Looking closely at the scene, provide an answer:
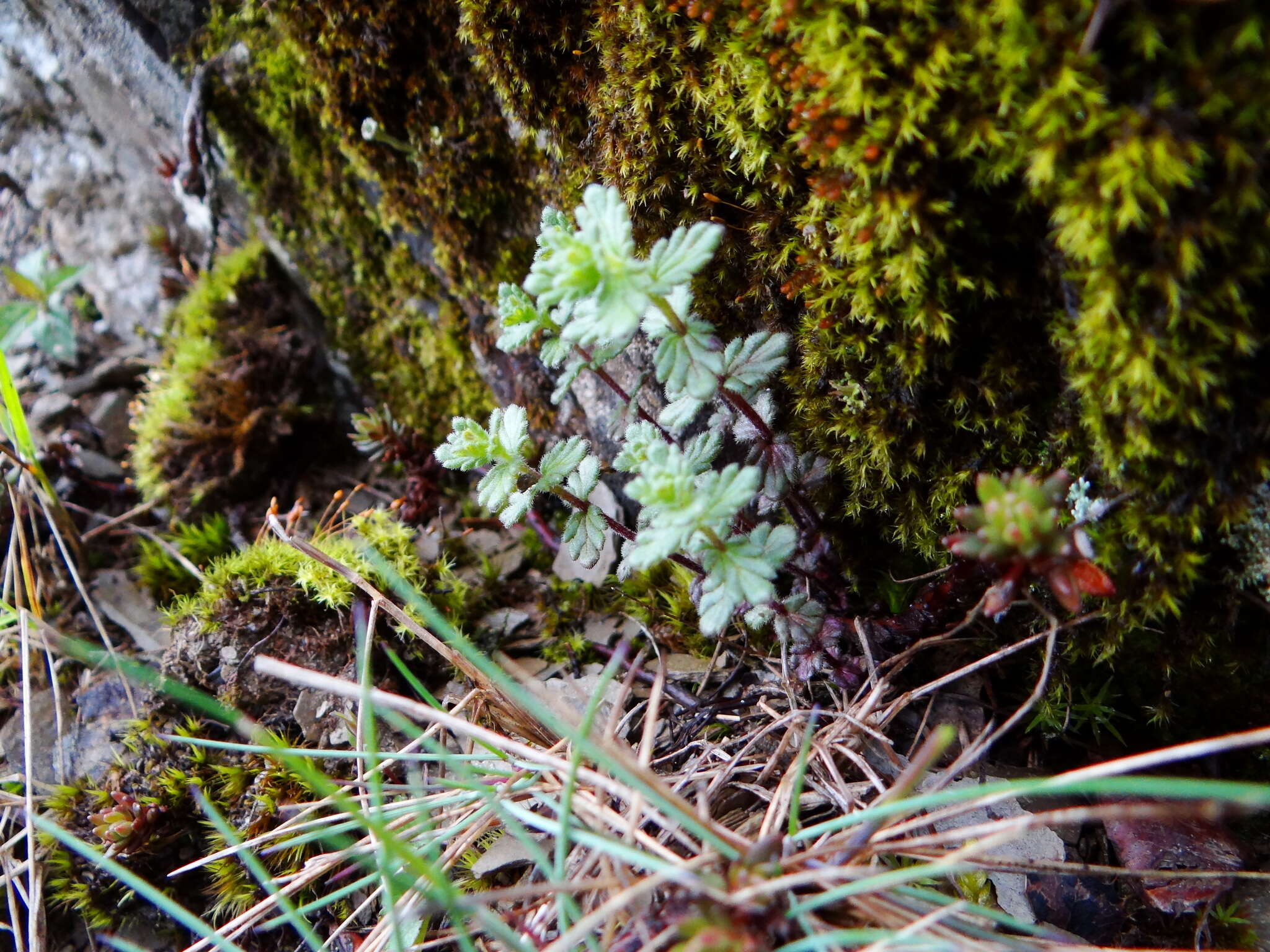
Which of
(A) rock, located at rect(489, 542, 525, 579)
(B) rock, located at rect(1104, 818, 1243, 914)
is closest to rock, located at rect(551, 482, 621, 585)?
(A) rock, located at rect(489, 542, 525, 579)

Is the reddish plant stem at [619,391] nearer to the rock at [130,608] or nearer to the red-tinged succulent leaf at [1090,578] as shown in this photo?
the red-tinged succulent leaf at [1090,578]

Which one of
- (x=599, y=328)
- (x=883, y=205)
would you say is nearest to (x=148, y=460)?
(x=599, y=328)

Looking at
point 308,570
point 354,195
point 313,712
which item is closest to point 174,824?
point 313,712

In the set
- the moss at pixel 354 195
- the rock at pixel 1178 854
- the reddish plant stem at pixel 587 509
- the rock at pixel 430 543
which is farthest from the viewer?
the rock at pixel 430 543

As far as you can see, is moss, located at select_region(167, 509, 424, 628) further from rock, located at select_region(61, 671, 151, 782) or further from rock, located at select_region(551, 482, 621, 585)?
rock, located at select_region(551, 482, 621, 585)

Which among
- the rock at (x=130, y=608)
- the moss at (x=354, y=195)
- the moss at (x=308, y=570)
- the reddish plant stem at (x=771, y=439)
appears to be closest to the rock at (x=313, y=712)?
the moss at (x=308, y=570)

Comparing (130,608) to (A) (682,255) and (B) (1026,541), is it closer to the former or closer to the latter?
(A) (682,255)
